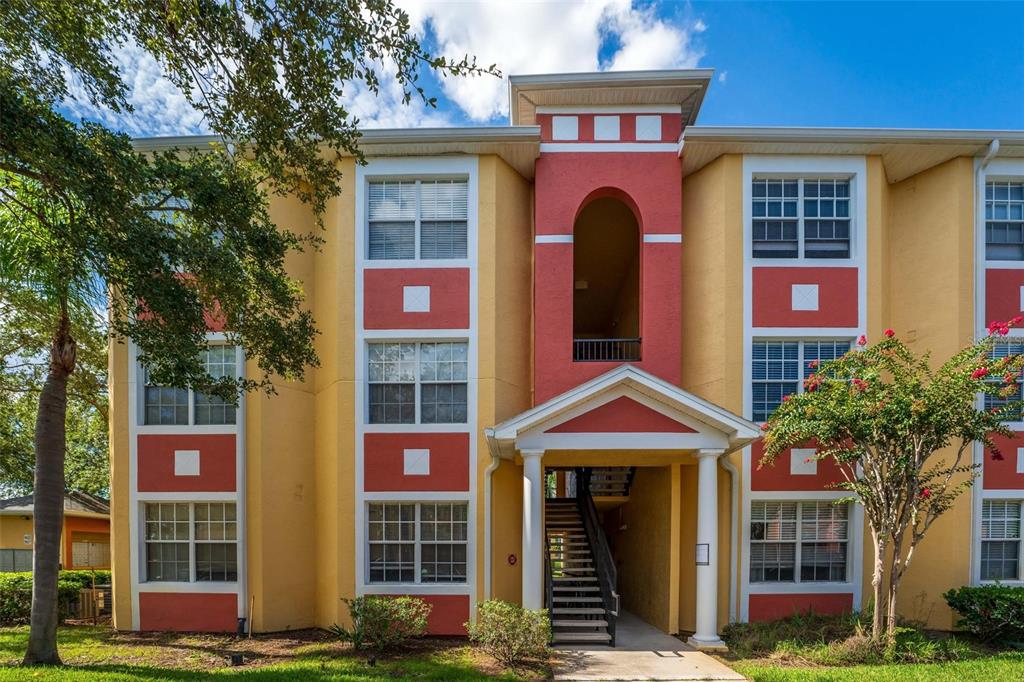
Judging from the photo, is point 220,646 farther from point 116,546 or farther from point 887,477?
point 887,477

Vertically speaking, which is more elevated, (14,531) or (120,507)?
(120,507)

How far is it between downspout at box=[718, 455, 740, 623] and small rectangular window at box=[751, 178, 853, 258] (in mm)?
4225

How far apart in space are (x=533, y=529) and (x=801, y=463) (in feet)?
17.8

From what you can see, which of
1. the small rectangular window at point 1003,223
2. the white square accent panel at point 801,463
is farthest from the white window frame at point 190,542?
the small rectangular window at point 1003,223

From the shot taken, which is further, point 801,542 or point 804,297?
point 804,297

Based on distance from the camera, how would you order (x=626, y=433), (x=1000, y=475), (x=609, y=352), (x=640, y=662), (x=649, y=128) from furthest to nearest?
(x=609, y=352) → (x=649, y=128) → (x=1000, y=475) → (x=626, y=433) → (x=640, y=662)

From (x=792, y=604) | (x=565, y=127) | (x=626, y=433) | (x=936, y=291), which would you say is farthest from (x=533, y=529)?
(x=936, y=291)

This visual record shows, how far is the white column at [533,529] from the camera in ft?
29.3

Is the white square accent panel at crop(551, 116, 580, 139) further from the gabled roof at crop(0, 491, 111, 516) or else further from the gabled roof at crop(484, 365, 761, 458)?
the gabled roof at crop(0, 491, 111, 516)

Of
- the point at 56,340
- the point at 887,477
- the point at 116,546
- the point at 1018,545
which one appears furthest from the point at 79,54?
the point at 1018,545

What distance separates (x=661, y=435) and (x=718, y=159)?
5.82 m

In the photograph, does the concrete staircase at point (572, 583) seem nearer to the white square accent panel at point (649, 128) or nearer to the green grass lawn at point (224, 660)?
the green grass lawn at point (224, 660)

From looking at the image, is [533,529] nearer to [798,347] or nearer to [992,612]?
[798,347]

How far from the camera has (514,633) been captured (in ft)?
27.0
